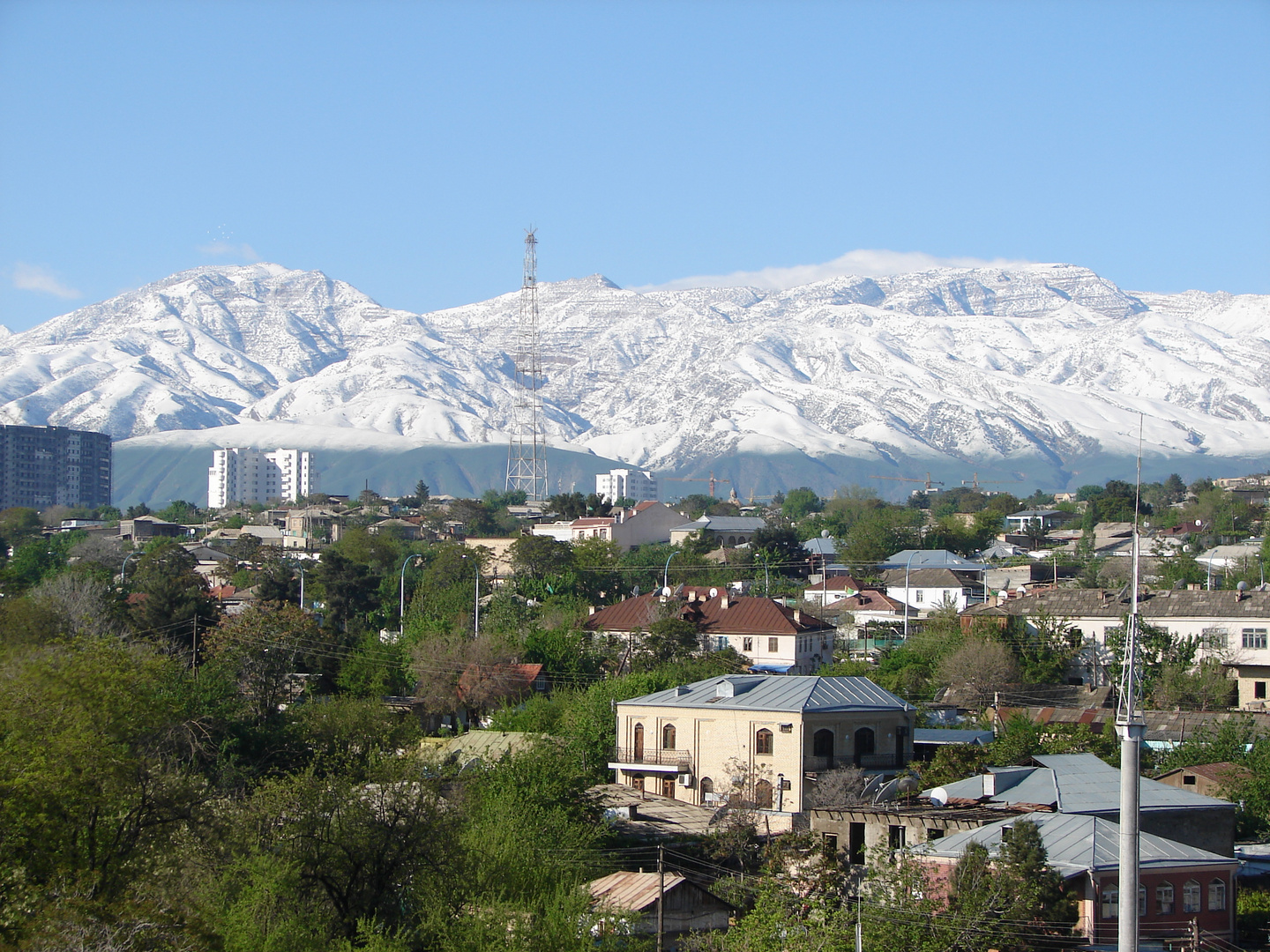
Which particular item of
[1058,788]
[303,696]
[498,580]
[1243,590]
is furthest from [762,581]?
[1058,788]

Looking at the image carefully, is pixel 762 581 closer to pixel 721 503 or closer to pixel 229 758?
pixel 229 758

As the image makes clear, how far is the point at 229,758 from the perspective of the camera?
121 feet

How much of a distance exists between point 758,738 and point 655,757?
10.6ft

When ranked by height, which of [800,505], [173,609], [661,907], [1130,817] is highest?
[1130,817]

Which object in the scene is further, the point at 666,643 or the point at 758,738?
the point at 666,643

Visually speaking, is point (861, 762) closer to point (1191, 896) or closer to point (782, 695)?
point (782, 695)

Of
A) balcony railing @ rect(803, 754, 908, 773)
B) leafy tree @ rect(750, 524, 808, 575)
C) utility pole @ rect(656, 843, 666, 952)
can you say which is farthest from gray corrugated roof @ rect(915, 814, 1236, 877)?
leafy tree @ rect(750, 524, 808, 575)

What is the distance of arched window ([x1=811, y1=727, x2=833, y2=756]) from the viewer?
36531 millimetres

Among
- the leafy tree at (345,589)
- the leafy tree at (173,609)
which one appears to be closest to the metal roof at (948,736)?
the leafy tree at (173,609)

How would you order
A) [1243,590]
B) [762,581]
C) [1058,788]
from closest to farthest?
1. [1058,788]
2. [1243,590]
3. [762,581]

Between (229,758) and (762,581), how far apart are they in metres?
48.2

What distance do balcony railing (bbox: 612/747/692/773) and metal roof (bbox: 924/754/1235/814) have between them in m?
7.22

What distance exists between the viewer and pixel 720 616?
6003cm

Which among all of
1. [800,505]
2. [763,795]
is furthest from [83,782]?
[800,505]
